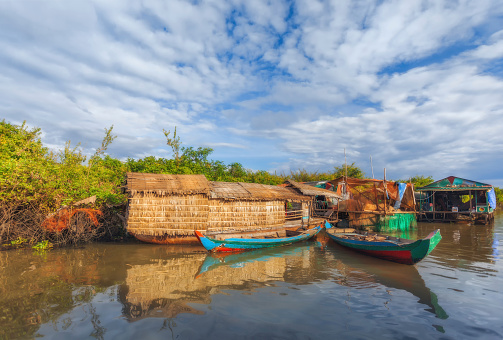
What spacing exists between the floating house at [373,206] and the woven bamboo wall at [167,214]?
35.3ft

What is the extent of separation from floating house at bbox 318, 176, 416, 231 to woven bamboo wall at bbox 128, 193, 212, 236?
10767mm

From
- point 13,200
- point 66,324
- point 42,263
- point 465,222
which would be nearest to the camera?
point 66,324

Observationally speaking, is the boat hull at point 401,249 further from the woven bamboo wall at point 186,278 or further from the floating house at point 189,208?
the floating house at point 189,208

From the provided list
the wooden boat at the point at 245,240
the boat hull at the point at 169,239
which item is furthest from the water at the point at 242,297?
the boat hull at the point at 169,239

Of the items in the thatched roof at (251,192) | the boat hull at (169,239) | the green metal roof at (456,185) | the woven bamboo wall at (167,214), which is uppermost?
the green metal roof at (456,185)

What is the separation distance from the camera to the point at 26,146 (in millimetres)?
11766

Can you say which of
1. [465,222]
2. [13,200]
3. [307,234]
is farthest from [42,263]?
[465,222]

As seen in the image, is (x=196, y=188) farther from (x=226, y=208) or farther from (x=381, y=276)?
(x=381, y=276)

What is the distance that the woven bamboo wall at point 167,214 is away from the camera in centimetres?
1106

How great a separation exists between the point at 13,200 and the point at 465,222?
3066 centimetres

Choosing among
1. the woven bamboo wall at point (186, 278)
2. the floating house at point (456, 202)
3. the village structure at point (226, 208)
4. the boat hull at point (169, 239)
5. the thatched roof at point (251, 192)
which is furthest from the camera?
the floating house at point (456, 202)

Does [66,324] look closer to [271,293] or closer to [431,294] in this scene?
[271,293]

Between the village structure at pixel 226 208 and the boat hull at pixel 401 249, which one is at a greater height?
the village structure at pixel 226 208

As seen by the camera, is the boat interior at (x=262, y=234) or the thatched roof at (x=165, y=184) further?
the boat interior at (x=262, y=234)
